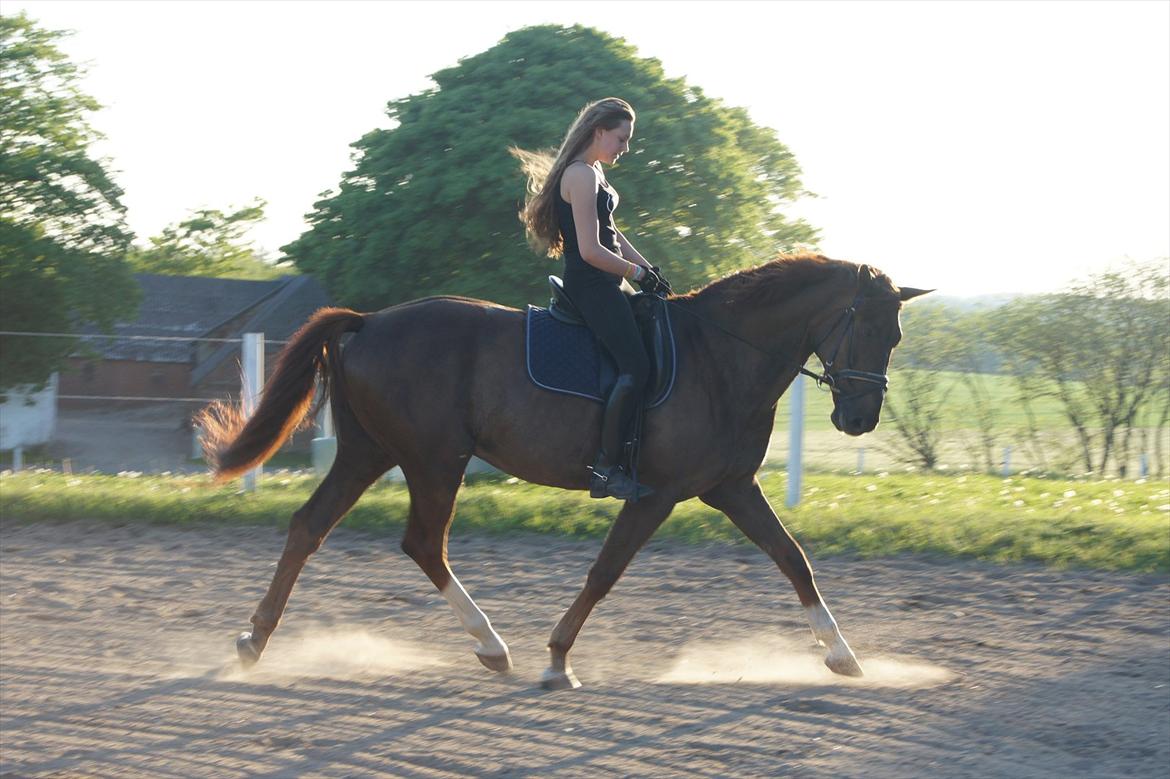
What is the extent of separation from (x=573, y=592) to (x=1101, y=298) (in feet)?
37.5

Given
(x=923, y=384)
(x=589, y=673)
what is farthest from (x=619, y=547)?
(x=923, y=384)

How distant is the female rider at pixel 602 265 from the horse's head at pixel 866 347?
958mm

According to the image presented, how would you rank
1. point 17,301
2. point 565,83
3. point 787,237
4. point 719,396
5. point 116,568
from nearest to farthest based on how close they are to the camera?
point 719,396 < point 116,568 < point 565,83 < point 787,237 < point 17,301

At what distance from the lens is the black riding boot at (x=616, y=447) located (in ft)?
20.1

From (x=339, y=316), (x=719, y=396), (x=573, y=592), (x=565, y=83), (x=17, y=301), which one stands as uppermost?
(x=565, y=83)

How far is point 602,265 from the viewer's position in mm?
6090

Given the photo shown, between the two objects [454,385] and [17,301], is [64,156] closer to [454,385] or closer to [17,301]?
[17,301]

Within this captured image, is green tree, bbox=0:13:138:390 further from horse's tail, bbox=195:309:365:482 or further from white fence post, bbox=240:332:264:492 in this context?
horse's tail, bbox=195:309:365:482

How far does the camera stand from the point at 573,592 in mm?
8359

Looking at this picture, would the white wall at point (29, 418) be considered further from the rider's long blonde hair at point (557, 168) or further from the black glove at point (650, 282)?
the black glove at point (650, 282)

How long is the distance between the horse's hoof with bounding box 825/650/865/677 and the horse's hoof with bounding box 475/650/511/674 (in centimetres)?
157

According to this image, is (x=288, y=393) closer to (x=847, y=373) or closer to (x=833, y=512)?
(x=847, y=373)

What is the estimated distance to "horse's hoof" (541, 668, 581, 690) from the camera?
5.94m

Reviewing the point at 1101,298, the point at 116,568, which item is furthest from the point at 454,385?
the point at 1101,298
